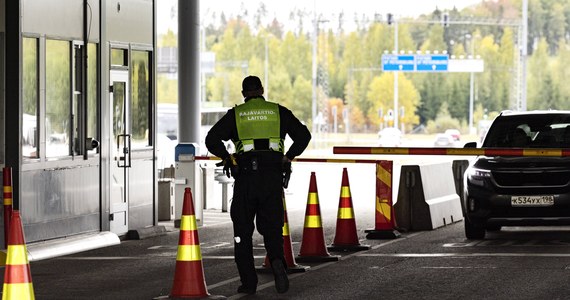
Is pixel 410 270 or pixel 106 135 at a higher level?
pixel 106 135

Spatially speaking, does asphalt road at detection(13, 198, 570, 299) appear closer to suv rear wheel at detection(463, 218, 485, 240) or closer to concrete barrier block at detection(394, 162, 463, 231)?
suv rear wheel at detection(463, 218, 485, 240)

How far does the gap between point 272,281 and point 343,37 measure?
123 meters

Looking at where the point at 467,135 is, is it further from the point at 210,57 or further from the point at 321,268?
the point at 321,268

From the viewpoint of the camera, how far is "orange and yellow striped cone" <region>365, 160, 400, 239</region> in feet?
58.1

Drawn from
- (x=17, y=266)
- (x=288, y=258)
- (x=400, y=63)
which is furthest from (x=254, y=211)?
(x=400, y=63)

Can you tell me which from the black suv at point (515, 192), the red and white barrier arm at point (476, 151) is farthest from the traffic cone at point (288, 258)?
the black suv at point (515, 192)

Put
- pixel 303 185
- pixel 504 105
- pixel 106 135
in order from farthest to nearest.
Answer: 1. pixel 504 105
2. pixel 303 185
3. pixel 106 135

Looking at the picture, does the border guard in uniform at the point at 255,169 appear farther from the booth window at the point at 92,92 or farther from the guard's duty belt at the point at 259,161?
the booth window at the point at 92,92

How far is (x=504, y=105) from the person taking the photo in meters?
127

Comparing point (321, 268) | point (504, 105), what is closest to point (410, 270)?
point (321, 268)

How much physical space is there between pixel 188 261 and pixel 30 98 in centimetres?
664

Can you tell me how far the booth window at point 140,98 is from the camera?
20.4 metres

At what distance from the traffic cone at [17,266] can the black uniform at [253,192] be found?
11.9 feet

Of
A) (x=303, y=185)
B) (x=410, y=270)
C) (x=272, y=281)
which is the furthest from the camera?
(x=303, y=185)
